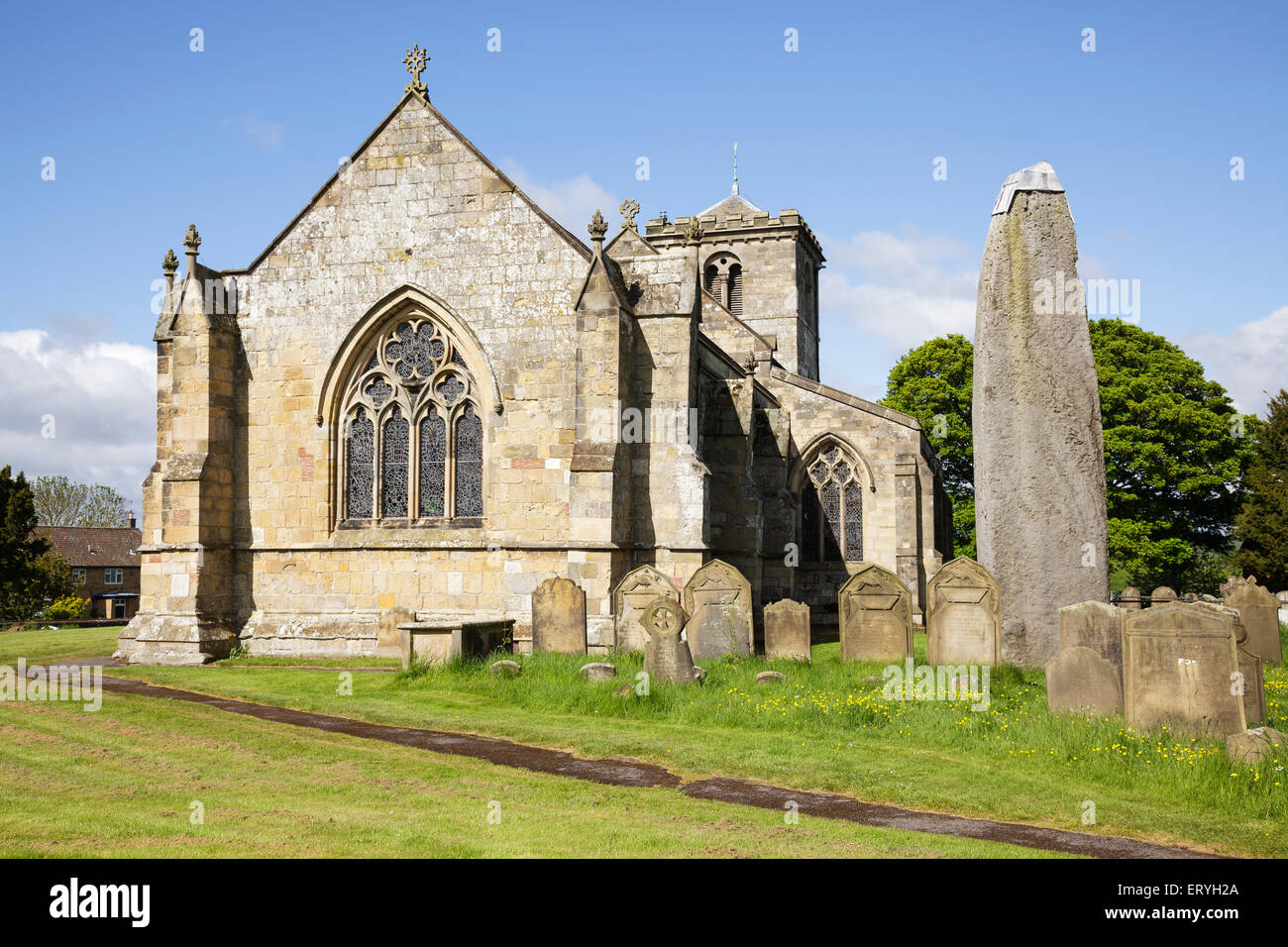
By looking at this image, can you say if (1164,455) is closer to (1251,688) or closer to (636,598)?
(636,598)

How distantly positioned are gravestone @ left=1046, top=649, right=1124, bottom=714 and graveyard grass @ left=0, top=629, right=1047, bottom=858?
3436 mm

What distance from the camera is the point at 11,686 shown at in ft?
45.9

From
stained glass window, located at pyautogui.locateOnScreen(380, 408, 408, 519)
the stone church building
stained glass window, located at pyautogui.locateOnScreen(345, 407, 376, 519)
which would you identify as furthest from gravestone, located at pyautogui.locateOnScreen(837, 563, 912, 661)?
stained glass window, located at pyautogui.locateOnScreen(345, 407, 376, 519)

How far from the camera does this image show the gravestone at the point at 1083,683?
9.39 metres

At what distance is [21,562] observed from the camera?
40000 millimetres

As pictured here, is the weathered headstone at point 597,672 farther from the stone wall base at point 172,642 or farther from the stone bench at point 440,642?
the stone wall base at point 172,642

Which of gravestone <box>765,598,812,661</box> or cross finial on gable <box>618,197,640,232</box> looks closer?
gravestone <box>765,598,812,661</box>

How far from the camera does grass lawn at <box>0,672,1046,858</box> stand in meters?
6.25

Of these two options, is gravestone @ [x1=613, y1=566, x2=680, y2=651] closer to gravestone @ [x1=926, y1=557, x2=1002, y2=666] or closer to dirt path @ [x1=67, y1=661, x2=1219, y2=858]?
gravestone @ [x1=926, y1=557, x2=1002, y2=666]

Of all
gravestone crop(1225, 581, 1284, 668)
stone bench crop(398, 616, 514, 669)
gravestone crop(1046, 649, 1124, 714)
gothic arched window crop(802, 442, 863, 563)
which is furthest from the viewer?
gothic arched window crop(802, 442, 863, 563)
